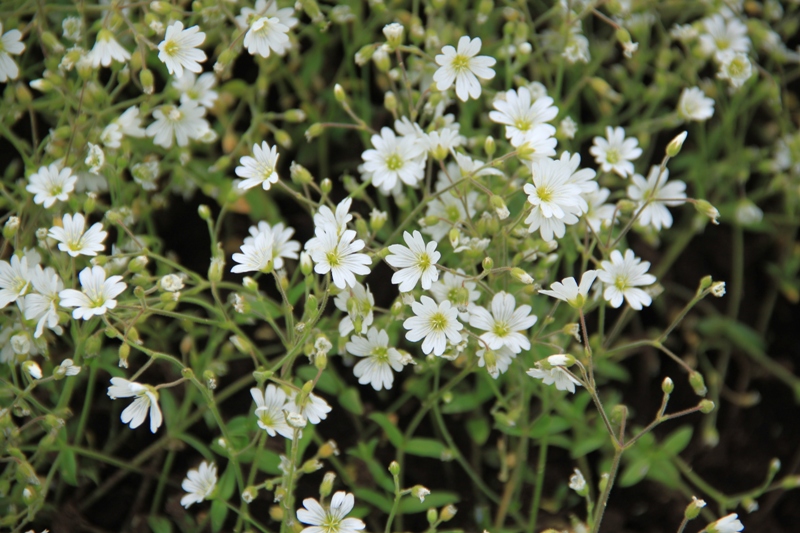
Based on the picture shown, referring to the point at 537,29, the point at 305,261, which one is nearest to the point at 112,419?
the point at 305,261

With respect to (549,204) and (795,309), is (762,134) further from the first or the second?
(549,204)

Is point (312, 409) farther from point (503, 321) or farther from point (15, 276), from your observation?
point (15, 276)

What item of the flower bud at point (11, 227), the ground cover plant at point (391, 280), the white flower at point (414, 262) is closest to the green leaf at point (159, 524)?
the ground cover plant at point (391, 280)

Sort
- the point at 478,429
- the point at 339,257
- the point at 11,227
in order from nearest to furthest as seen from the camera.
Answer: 1. the point at 339,257
2. the point at 11,227
3. the point at 478,429

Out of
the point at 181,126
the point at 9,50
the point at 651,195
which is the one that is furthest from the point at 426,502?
the point at 9,50

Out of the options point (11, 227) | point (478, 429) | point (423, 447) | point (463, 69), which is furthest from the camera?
point (478, 429)

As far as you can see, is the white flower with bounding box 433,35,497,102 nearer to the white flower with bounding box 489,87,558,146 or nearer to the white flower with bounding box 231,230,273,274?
the white flower with bounding box 489,87,558,146

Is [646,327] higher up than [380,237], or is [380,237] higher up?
[380,237]

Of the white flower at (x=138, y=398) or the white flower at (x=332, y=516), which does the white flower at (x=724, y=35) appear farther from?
the white flower at (x=138, y=398)
